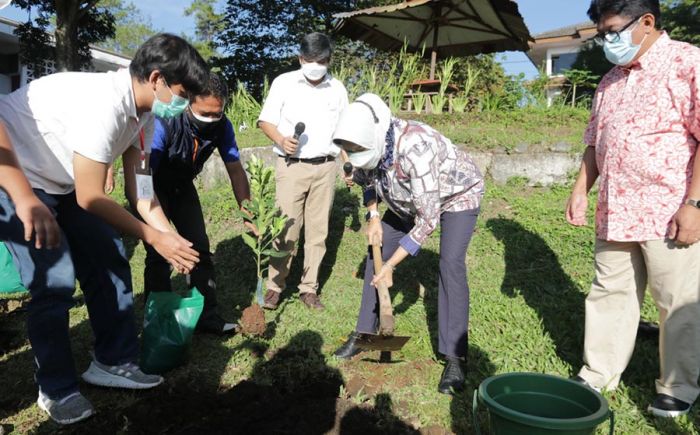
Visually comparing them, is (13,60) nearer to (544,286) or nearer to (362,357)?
(362,357)

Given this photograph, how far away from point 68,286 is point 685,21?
19.6 m

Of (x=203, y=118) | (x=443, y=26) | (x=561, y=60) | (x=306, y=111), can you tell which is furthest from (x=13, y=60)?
(x=561, y=60)

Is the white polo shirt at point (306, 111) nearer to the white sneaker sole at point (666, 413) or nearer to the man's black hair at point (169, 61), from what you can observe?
the man's black hair at point (169, 61)

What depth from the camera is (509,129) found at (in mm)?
7051

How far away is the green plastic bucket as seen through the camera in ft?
5.16

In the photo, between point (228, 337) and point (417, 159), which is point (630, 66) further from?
point (228, 337)

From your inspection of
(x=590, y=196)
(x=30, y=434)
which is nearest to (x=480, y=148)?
(x=590, y=196)

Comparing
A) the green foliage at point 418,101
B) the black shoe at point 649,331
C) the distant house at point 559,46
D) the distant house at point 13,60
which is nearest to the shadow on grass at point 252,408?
the black shoe at point 649,331

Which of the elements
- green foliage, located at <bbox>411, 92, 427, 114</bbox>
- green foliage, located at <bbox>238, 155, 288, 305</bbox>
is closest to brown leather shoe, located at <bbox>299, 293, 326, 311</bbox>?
green foliage, located at <bbox>238, 155, 288, 305</bbox>

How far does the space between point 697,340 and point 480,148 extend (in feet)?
14.0

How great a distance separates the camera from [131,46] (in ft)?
147

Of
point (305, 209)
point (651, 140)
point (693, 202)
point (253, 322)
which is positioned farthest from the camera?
point (305, 209)

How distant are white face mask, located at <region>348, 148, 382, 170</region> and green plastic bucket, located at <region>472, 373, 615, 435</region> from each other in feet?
4.07

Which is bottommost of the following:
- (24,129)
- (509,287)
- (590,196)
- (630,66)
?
(509,287)
